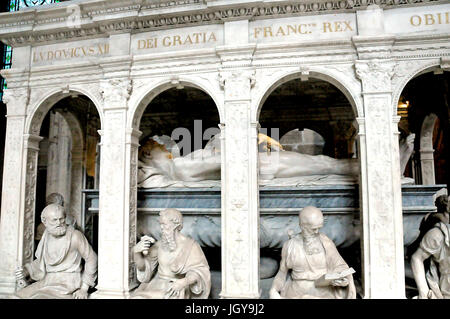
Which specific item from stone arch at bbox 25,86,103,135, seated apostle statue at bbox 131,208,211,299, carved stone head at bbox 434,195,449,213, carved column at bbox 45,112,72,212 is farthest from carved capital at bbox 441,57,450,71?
carved column at bbox 45,112,72,212

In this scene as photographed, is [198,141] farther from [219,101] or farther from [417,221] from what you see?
→ [417,221]

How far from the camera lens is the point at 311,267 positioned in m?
4.09

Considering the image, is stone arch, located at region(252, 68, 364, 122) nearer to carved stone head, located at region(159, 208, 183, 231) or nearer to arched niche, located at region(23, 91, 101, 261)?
carved stone head, located at region(159, 208, 183, 231)

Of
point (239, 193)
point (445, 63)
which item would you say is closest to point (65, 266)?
point (239, 193)

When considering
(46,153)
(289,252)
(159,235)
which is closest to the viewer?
(289,252)

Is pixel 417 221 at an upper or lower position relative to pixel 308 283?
upper

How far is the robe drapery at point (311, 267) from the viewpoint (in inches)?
159

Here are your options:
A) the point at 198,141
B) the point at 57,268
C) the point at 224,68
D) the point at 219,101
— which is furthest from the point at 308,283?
the point at 198,141

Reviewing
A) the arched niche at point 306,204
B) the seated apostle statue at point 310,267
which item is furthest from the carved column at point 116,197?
the seated apostle statue at point 310,267

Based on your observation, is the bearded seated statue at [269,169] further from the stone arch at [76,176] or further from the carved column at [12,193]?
the stone arch at [76,176]

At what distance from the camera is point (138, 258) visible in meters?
4.70

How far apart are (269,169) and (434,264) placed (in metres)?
2.27

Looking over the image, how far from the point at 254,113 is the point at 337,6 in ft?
5.39

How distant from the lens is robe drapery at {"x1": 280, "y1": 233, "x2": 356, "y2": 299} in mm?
4039
